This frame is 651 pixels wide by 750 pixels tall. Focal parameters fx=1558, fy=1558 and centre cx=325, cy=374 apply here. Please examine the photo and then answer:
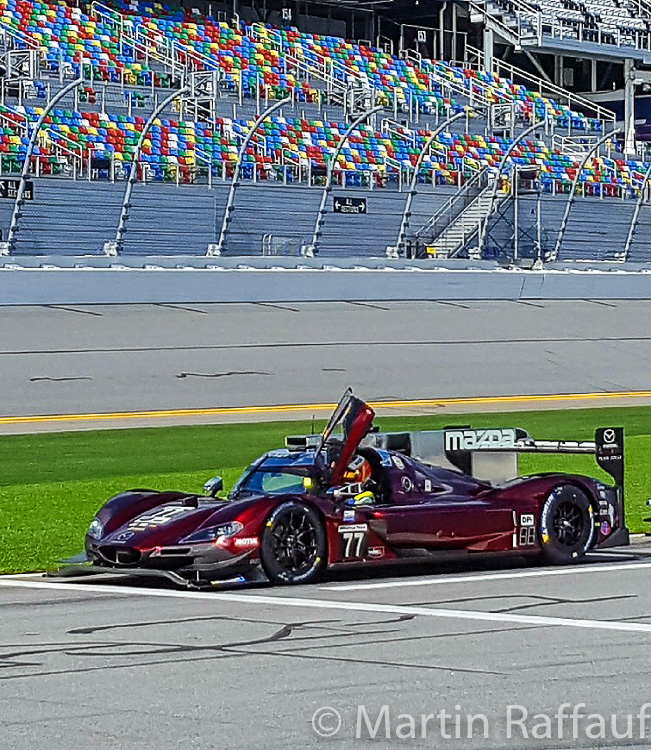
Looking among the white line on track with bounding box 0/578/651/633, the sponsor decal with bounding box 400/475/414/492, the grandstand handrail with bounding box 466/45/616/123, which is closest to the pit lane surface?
the white line on track with bounding box 0/578/651/633

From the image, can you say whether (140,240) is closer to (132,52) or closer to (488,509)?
(132,52)

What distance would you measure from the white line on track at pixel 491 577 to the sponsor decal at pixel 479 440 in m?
1.16

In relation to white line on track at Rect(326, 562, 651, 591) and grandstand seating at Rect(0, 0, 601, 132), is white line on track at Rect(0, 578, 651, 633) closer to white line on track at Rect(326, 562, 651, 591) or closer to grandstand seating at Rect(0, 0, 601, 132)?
white line on track at Rect(326, 562, 651, 591)

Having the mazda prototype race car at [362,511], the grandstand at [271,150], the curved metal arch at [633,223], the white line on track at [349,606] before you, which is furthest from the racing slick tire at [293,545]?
the curved metal arch at [633,223]

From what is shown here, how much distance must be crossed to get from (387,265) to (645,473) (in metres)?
20.4

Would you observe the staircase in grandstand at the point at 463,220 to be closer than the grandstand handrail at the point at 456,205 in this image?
Yes

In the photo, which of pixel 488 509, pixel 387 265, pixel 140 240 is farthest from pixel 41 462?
pixel 387 265

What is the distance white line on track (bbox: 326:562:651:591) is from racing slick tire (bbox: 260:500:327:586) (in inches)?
Answer: 8.6

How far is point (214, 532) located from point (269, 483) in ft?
3.29

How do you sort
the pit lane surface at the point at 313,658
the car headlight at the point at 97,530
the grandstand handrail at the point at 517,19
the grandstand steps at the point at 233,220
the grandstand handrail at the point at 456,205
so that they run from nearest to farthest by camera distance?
the pit lane surface at the point at 313,658, the car headlight at the point at 97,530, the grandstand steps at the point at 233,220, the grandstand handrail at the point at 456,205, the grandstand handrail at the point at 517,19

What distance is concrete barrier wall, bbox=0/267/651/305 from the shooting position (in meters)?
31.3

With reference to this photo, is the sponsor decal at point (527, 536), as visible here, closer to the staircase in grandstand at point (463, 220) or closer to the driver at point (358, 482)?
the driver at point (358, 482)

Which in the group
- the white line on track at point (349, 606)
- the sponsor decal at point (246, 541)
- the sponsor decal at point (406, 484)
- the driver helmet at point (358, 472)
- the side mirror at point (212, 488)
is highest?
the driver helmet at point (358, 472)

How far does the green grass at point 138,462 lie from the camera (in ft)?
43.5
